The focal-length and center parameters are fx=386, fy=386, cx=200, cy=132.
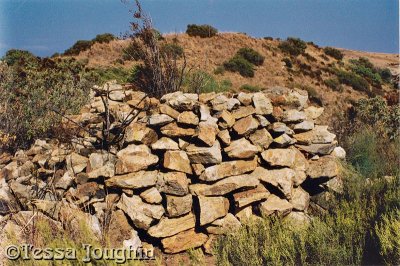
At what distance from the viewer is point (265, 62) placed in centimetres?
2259

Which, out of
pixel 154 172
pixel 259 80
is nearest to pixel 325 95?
pixel 259 80

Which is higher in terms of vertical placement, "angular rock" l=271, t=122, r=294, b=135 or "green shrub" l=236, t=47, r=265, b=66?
"green shrub" l=236, t=47, r=265, b=66

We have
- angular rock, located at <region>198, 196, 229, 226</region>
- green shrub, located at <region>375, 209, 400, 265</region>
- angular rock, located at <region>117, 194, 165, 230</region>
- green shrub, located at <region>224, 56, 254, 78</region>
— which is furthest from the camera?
green shrub, located at <region>224, 56, 254, 78</region>

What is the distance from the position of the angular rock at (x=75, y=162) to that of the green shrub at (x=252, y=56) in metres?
17.1

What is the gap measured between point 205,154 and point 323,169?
1.91 meters

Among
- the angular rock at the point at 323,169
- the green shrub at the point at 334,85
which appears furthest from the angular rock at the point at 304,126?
the green shrub at the point at 334,85

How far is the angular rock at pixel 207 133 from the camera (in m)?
5.29

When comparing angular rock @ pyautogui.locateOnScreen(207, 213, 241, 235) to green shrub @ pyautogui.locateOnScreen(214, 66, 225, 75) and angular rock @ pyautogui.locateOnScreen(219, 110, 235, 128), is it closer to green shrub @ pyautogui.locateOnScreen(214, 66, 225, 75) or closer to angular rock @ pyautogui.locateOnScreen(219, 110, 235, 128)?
angular rock @ pyautogui.locateOnScreen(219, 110, 235, 128)

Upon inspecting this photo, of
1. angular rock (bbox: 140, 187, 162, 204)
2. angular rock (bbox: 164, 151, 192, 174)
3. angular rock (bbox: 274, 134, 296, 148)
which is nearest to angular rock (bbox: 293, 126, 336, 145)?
angular rock (bbox: 274, 134, 296, 148)

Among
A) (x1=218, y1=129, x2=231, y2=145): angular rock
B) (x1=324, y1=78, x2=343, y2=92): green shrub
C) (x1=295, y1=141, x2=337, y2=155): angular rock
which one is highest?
(x1=324, y1=78, x2=343, y2=92): green shrub

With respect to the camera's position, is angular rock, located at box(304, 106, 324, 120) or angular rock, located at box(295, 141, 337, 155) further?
angular rock, located at box(304, 106, 324, 120)

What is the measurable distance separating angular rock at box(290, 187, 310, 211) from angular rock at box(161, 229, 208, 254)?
1.39 meters

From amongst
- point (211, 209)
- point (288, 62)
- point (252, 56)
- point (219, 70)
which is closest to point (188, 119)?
point (211, 209)

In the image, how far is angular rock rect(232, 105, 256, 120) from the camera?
570 cm
